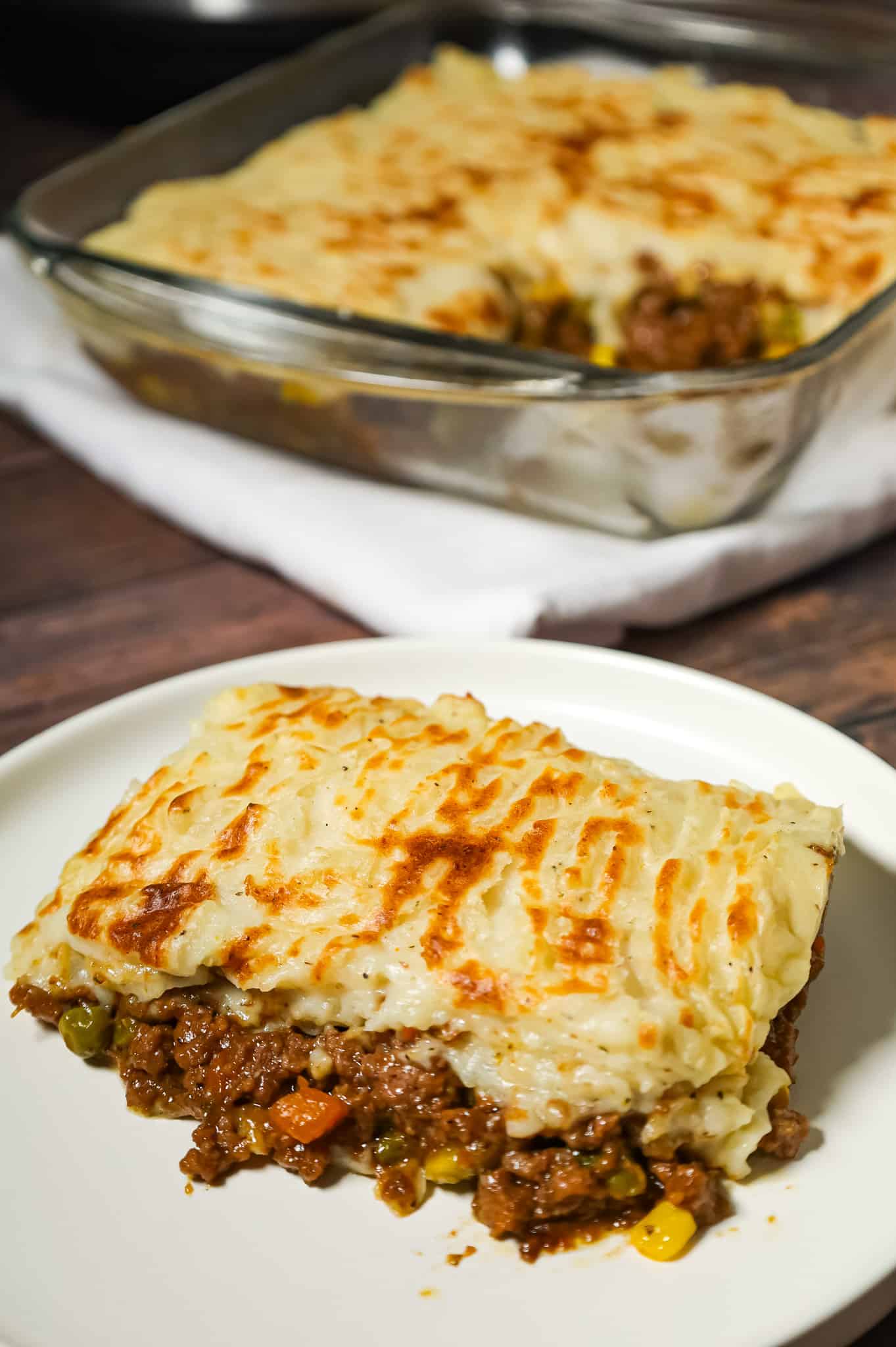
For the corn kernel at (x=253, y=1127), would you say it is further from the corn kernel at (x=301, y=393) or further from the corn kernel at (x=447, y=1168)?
the corn kernel at (x=301, y=393)

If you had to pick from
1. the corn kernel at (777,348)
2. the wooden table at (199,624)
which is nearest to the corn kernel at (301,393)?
the wooden table at (199,624)

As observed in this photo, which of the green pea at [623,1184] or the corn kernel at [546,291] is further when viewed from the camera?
the corn kernel at [546,291]

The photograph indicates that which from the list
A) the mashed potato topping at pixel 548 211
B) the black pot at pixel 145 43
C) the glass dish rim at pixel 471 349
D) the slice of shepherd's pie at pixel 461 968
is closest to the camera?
the slice of shepherd's pie at pixel 461 968

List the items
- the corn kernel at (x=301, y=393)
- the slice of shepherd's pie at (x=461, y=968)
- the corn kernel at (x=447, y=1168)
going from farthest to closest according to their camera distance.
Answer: the corn kernel at (x=301, y=393) → the corn kernel at (x=447, y=1168) → the slice of shepherd's pie at (x=461, y=968)

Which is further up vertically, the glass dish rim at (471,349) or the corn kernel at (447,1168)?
the glass dish rim at (471,349)

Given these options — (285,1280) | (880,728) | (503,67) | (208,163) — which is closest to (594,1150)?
(285,1280)

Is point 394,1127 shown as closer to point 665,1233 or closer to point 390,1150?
point 390,1150

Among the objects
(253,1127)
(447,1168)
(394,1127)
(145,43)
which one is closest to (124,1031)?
(253,1127)
